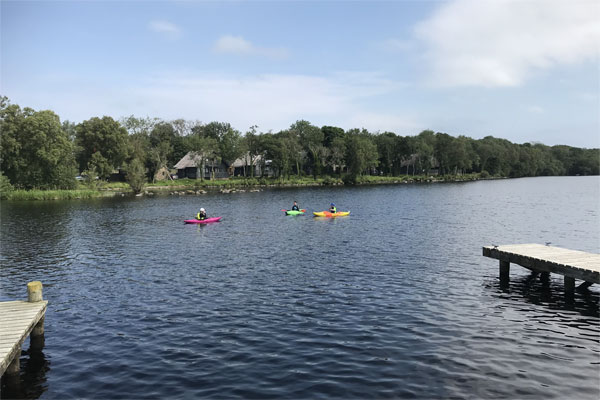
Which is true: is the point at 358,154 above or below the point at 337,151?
below

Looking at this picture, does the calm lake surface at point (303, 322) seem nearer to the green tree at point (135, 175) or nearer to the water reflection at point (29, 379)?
the water reflection at point (29, 379)

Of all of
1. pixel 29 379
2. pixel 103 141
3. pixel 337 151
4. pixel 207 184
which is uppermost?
pixel 103 141

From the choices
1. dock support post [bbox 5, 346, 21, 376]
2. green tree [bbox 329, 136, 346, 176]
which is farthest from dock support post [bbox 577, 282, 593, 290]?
green tree [bbox 329, 136, 346, 176]

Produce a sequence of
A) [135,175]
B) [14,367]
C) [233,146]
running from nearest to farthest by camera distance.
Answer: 1. [14,367]
2. [135,175]
3. [233,146]

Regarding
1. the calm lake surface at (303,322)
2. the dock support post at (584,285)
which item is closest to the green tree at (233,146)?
the calm lake surface at (303,322)

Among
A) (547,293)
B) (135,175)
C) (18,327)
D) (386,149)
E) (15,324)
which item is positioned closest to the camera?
(18,327)

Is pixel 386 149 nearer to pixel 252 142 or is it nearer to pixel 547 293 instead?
pixel 252 142

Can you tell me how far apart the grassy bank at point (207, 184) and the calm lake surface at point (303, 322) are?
59799 millimetres

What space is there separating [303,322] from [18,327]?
31.6ft

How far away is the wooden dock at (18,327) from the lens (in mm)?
12227

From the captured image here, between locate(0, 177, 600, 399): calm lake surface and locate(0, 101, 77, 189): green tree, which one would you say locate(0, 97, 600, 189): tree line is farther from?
locate(0, 177, 600, 399): calm lake surface

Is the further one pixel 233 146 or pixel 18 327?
pixel 233 146

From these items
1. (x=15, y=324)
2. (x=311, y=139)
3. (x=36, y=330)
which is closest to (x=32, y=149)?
(x=311, y=139)

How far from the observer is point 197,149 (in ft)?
437
